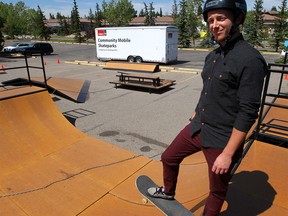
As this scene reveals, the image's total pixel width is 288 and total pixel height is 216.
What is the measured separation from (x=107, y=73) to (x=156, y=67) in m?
3.72

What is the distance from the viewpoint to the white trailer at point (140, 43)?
748 inches

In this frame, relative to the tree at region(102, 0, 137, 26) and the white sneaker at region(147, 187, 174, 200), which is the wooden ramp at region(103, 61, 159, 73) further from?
the tree at region(102, 0, 137, 26)

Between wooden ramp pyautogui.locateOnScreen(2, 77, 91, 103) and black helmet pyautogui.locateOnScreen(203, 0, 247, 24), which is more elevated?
black helmet pyautogui.locateOnScreen(203, 0, 247, 24)

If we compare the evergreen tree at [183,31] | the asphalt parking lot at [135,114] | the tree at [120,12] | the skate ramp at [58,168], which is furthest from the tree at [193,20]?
the skate ramp at [58,168]

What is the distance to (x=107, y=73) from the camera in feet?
55.0

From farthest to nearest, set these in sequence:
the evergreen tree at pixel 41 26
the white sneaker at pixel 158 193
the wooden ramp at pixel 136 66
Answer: the evergreen tree at pixel 41 26 → the wooden ramp at pixel 136 66 → the white sneaker at pixel 158 193

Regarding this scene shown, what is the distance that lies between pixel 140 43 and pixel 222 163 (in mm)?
19213

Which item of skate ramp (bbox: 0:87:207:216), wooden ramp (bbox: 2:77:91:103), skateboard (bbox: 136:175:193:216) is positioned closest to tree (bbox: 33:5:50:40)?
wooden ramp (bbox: 2:77:91:103)

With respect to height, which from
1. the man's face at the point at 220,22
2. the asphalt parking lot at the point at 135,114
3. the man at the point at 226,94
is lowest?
the asphalt parking lot at the point at 135,114

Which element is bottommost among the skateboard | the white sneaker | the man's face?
the skateboard

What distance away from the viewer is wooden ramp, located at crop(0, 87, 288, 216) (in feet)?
9.52

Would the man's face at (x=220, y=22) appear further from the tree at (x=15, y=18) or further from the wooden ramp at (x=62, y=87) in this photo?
the tree at (x=15, y=18)

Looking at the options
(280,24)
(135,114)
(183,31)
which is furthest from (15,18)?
(135,114)

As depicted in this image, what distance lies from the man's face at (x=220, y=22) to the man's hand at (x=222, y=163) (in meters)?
0.94
